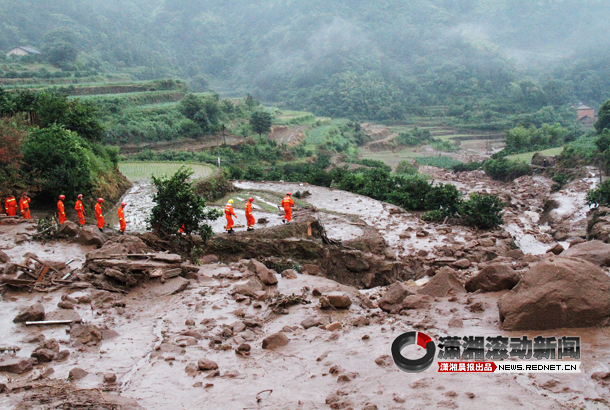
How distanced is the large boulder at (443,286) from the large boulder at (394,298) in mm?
588

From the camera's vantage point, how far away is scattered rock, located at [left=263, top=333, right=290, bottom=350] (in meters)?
6.94

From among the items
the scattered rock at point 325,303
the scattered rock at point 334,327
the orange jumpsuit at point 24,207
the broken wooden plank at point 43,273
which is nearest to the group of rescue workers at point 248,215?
the broken wooden plank at point 43,273

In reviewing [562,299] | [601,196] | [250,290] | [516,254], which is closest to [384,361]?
[562,299]

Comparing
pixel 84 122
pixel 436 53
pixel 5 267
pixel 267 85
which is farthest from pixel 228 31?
pixel 5 267

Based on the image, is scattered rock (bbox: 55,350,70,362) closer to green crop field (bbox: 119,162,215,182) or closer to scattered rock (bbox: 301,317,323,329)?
scattered rock (bbox: 301,317,323,329)

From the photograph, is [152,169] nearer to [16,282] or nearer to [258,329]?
[16,282]

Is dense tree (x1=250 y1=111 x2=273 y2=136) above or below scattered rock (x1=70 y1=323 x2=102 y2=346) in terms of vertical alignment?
above

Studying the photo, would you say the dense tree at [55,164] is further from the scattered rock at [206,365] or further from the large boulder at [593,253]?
the large boulder at [593,253]

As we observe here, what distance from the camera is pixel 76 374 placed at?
19.5 ft

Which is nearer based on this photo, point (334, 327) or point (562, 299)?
point (562, 299)

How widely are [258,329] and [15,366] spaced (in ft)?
11.6

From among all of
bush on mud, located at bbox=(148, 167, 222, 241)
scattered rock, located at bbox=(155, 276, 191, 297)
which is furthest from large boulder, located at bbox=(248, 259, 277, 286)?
bush on mud, located at bbox=(148, 167, 222, 241)

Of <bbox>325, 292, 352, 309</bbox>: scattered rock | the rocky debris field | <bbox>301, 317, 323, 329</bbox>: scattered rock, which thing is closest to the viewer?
the rocky debris field

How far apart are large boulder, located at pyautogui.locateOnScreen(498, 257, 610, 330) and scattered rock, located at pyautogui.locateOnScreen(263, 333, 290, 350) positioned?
3.29m
